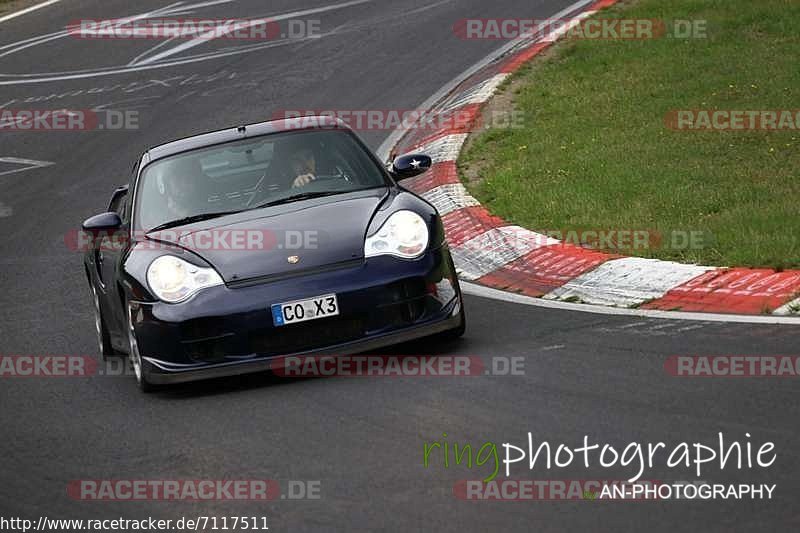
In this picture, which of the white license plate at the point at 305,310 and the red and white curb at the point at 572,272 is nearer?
the white license plate at the point at 305,310

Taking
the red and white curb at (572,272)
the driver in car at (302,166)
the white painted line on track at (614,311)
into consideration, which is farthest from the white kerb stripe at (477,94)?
the driver in car at (302,166)

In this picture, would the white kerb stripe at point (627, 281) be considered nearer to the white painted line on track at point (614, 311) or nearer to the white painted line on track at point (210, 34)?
the white painted line on track at point (614, 311)

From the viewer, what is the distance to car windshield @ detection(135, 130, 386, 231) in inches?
335

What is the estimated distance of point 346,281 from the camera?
24.6 feet

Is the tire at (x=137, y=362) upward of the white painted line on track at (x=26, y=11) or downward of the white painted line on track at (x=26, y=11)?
downward

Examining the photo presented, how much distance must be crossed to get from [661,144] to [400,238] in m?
5.02

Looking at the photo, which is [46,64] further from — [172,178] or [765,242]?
[765,242]

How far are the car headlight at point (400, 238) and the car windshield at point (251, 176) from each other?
73 cm

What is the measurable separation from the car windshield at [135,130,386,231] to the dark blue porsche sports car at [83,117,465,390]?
0.01m

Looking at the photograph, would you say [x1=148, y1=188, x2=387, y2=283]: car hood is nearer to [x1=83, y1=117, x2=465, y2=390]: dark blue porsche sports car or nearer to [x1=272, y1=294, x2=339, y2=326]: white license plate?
[x1=83, y1=117, x2=465, y2=390]: dark blue porsche sports car

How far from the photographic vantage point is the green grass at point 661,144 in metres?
9.97

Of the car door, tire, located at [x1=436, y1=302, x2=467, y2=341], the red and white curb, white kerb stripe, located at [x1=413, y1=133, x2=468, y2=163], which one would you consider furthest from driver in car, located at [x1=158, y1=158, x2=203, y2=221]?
white kerb stripe, located at [x1=413, y1=133, x2=468, y2=163]

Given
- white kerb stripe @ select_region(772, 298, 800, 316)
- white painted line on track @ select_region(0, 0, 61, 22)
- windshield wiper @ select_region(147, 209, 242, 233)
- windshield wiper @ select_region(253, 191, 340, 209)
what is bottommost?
white kerb stripe @ select_region(772, 298, 800, 316)

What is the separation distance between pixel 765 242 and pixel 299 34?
12.2 metres
